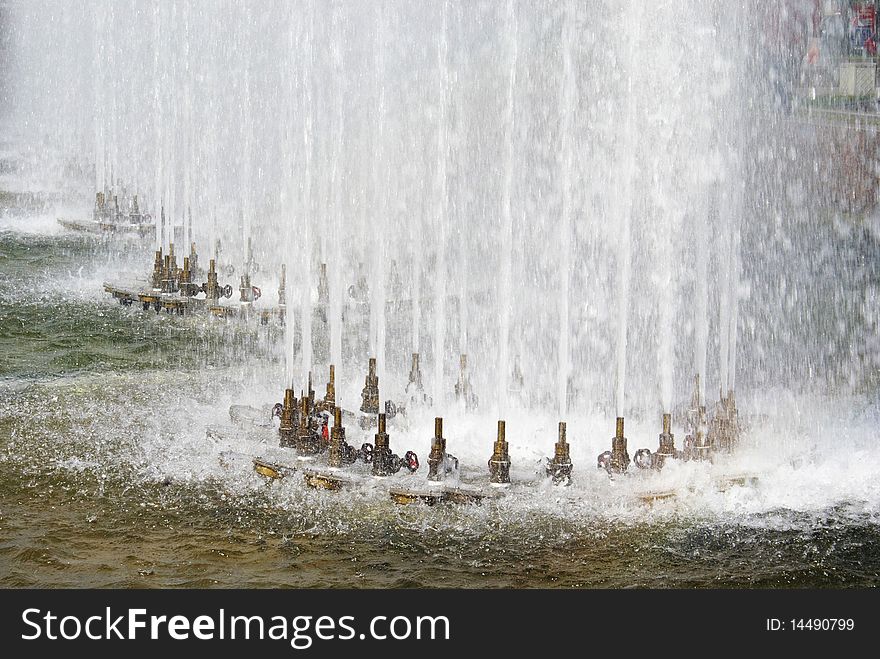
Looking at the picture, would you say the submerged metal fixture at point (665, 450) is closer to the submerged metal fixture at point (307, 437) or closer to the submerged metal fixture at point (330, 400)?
the submerged metal fixture at point (307, 437)

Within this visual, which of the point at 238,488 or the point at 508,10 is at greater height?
the point at 508,10

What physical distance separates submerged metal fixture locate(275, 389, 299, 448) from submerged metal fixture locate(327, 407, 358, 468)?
0.75m

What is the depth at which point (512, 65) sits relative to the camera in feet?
A: 122

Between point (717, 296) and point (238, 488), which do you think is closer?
point (238, 488)

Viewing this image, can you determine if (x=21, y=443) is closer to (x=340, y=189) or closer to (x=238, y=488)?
(x=238, y=488)

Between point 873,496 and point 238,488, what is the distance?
6164 millimetres

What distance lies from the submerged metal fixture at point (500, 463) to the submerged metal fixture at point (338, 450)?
1444 millimetres

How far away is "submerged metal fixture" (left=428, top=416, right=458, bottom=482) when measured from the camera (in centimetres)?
1255

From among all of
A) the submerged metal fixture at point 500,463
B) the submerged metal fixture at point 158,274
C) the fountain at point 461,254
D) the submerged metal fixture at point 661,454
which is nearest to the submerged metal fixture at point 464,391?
the fountain at point 461,254

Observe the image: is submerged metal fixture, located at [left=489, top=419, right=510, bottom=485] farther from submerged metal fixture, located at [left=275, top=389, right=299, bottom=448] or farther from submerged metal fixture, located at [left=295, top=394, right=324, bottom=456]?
submerged metal fixture, located at [left=275, top=389, right=299, bottom=448]

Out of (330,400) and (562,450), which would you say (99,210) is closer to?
(330,400)

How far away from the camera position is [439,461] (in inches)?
495

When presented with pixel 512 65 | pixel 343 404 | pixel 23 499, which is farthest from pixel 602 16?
pixel 23 499

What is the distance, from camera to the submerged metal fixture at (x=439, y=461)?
12.5 m
